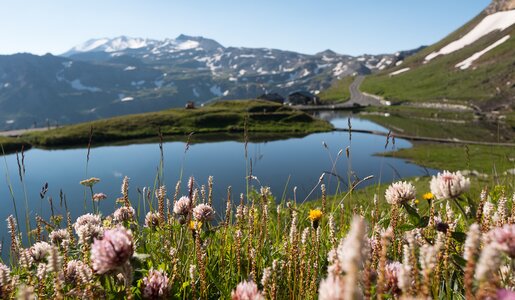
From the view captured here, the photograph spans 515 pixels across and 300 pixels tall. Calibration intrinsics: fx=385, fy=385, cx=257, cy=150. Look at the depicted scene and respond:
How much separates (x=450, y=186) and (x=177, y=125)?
100106mm

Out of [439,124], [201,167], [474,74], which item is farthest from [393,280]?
[474,74]

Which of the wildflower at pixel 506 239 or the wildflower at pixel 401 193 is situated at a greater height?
the wildflower at pixel 506 239

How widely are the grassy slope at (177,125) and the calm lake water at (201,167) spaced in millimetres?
10338

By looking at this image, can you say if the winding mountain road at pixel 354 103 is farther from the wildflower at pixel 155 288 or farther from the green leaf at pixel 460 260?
the wildflower at pixel 155 288

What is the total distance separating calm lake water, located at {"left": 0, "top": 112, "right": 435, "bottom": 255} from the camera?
42656 mm

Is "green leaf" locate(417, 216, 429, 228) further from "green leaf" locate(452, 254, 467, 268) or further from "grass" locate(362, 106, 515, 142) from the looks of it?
"grass" locate(362, 106, 515, 142)

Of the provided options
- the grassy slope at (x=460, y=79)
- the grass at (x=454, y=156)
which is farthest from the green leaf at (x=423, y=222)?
the grassy slope at (x=460, y=79)

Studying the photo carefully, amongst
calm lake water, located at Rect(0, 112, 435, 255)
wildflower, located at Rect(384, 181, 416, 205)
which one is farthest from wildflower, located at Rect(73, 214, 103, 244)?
calm lake water, located at Rect(0, 112, 435, 255)

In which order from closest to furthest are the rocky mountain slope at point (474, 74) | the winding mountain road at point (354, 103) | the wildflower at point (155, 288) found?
the wildflower at point (155, 288) → the rocky mountain slope at point (474, 74) → the winding mountain road at point (354, 103)

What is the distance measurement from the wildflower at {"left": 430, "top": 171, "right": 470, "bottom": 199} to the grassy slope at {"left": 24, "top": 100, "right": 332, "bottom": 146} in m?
88.9

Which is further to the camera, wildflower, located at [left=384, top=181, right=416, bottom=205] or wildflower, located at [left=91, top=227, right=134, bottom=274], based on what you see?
wildflower, located at [left=384, top=181, right=416, bottom=205]

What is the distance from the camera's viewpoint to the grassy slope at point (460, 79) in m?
127

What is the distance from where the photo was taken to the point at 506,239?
187cm

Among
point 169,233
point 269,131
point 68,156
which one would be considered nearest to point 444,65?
point 269,131
